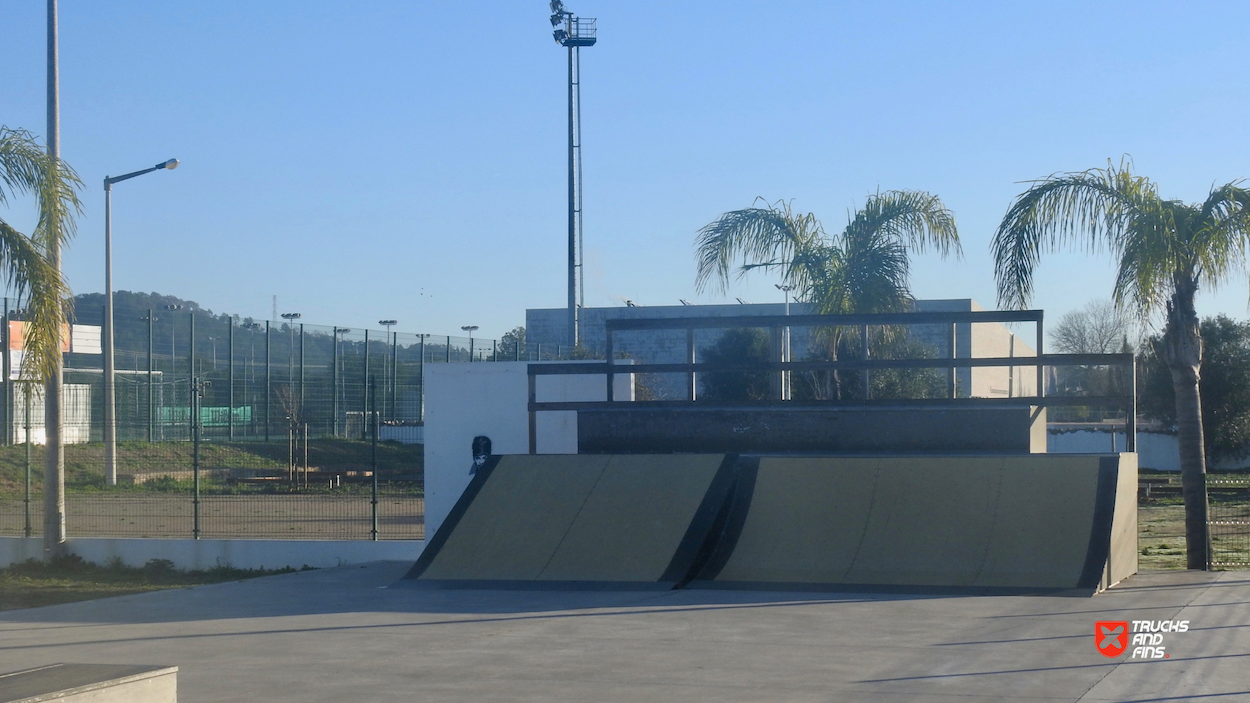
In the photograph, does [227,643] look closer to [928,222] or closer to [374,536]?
[374,536]

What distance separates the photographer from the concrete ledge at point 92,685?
487 centimetres

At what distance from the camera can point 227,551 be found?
1622cm

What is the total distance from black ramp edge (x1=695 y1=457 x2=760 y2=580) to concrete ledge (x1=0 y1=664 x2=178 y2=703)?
22.3 feet

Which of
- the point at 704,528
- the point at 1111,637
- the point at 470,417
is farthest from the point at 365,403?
the point at 1111,637

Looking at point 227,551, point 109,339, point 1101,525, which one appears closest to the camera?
point 1101,525

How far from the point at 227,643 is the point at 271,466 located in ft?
87.4

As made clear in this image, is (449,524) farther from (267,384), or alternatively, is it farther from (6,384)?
(267,384)

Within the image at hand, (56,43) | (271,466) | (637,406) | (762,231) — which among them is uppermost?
(56,43)

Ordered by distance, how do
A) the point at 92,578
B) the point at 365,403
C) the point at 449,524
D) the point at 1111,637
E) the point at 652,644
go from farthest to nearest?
the point at 365,403 < the point at 92,578 < the point at 449,524 < the point at 652,644 < the point at 1111,637

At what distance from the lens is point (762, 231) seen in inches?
700

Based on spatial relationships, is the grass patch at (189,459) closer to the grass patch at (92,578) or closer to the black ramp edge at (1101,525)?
the grass patch at (92,578)

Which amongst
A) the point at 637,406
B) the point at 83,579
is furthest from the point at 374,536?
the point at 637,406

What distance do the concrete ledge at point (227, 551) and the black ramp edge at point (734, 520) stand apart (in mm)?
5196

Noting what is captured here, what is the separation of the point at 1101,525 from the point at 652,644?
5.30m
